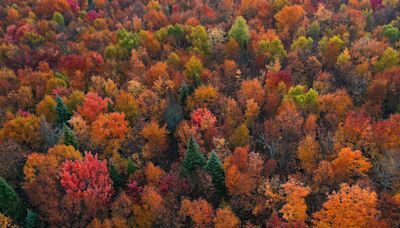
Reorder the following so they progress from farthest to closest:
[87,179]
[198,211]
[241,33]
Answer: [241,33] → [87,179] → [198,211]

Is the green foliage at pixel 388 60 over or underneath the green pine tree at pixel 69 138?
over

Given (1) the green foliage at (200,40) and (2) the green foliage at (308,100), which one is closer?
(2) the green foliage at (308,100)

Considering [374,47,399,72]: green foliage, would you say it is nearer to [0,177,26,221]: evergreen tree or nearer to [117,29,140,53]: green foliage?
[117,29,140,53]: green foliage

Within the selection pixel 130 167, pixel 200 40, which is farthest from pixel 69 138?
pixel 200 40

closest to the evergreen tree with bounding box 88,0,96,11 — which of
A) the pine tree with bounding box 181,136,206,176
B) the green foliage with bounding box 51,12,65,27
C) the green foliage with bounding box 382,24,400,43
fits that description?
the green foliage with bounding box 51,12,65,27

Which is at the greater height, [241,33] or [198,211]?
[241,33]

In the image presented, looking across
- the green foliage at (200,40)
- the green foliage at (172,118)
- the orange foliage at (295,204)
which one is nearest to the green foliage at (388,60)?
the green foliage at (200,40)

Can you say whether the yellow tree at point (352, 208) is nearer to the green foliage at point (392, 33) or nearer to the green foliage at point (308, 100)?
the green foliage at point (308, 100)

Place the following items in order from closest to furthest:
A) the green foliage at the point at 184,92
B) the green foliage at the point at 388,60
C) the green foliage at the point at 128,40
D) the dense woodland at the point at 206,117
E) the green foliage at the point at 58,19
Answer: the dense woodland at the point at 206,117 < the green foliage at the point at 184,92 < the green foliage at the point at 388,60 < the green foliage at the point at 128,40 < the green foliage at the point at 58,19

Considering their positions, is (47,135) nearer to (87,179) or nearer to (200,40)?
(87,179)
